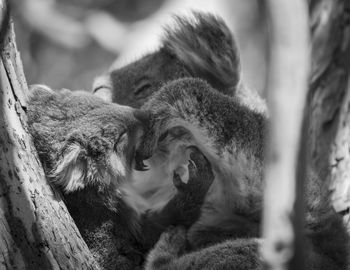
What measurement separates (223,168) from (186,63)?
1.48m

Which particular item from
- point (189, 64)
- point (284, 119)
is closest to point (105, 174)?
point (284, 119)

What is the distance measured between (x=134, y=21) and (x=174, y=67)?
356cm

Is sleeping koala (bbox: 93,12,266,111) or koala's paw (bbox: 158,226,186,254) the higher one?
sleeping koala (bbox: 93,12,266,111)

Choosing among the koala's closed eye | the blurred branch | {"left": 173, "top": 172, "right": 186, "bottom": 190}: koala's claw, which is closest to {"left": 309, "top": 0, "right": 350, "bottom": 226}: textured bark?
{"left": 173, "top": 172, "right": 186, "bottom": 190}: koala's claw

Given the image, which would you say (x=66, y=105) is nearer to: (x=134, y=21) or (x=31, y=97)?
(x=31, y=97)

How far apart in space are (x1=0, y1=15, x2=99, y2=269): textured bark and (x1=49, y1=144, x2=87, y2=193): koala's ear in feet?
0.61

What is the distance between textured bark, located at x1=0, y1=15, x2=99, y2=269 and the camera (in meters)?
2.15

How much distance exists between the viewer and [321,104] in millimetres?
3768

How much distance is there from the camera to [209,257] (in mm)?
2477

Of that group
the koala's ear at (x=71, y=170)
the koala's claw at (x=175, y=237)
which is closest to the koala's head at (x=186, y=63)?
the koala's claw at (x=175, y=237)

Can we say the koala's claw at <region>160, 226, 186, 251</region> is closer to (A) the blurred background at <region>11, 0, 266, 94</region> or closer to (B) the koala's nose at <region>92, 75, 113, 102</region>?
(B) the koala's nose at <region>92, 75, 113, 102</region>

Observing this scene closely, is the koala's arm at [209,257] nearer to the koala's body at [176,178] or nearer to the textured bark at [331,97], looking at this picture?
the koala's body at [176,178]

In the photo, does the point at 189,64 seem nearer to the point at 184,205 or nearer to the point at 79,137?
the point at 184,205

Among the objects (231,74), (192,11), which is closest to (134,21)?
(192,11)
